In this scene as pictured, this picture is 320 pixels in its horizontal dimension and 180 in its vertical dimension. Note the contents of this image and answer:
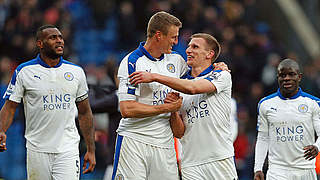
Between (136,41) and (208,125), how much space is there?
9.88m

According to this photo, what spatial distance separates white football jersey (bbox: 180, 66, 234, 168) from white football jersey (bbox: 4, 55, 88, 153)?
1.55 m

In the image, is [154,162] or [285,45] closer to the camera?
[154,162]

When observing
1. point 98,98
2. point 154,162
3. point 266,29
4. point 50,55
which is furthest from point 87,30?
point 154,162

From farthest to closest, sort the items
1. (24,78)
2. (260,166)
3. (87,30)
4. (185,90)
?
(87,30), (260,166), (24,78), (185,90)

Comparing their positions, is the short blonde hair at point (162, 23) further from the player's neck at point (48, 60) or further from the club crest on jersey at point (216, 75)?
the player's neck at point (48, 60)

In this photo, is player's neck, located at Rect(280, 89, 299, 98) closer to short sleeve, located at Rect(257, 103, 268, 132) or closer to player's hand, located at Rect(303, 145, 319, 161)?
short sleeve, located at Rect(257, 103, 268, 132)

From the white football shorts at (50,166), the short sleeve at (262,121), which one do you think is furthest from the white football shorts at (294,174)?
the white football shorts at (50,166)

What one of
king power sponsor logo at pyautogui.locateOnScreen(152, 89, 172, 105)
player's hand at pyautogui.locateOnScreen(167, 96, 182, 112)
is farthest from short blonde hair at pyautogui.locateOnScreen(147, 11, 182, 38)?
player's hand at pyautogui.locateOnScreen(167, 96, 182, 112)

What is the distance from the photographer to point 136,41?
16719 millimetres

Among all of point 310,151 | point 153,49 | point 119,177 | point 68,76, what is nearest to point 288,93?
point 310,151

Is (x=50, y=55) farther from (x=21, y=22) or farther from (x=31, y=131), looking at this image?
(x=21, y=22)

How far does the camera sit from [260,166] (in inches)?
321

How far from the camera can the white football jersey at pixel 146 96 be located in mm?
6988

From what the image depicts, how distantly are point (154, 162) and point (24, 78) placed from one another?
2029 mm
